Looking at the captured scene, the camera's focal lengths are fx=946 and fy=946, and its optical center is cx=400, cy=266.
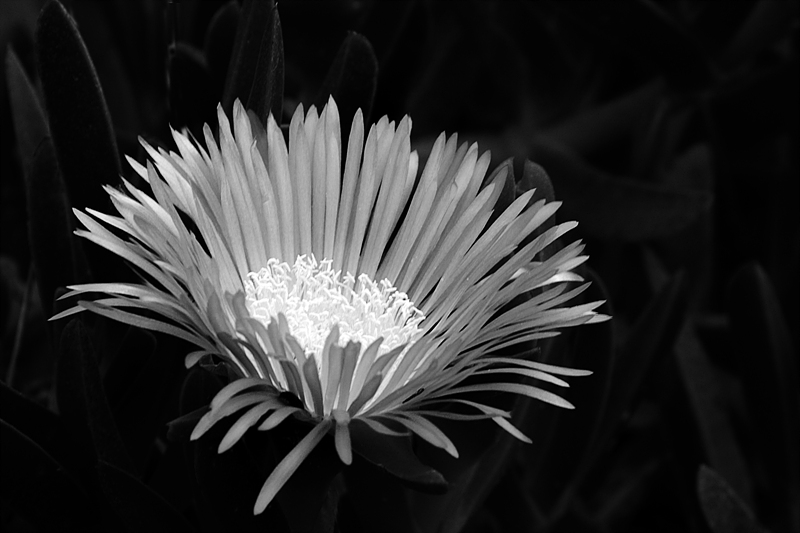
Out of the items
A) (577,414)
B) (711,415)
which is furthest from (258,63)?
(711,415)

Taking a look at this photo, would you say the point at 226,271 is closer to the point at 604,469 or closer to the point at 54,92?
the point at 54,92

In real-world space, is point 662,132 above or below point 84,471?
above

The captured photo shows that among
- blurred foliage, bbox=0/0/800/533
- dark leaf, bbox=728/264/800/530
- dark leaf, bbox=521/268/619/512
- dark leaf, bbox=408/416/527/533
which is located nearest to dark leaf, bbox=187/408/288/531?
blurred foliage, bbox=0/0/800/533

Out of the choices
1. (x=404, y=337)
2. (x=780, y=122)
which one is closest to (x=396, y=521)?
(x=404, y=337)

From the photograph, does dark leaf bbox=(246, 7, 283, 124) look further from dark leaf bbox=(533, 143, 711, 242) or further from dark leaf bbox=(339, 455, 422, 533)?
dark leaf bbox=(533, 143, 711, 242)

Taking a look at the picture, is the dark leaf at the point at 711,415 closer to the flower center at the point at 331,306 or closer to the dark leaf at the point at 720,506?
the dark leaf at the point at 720,506
